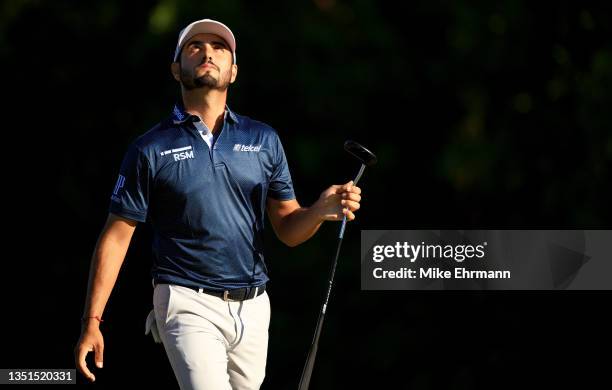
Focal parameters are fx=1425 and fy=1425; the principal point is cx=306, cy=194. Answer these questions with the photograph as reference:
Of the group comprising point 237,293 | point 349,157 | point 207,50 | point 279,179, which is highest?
point 349,157

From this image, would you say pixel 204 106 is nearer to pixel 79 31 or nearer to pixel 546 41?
pixel 546 41

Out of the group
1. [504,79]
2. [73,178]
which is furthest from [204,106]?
[73,178]

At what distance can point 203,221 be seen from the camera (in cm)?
564

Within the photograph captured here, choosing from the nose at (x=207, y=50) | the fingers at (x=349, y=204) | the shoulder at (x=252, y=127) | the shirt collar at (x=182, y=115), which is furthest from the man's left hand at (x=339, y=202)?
the nose at (x=207, y=50)

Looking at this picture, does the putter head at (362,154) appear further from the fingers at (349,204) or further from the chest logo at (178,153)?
the chest logo at (178,153)

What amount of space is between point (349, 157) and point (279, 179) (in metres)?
8.21

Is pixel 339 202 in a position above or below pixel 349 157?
below

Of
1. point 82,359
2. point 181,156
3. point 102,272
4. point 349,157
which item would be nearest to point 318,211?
point 181,156

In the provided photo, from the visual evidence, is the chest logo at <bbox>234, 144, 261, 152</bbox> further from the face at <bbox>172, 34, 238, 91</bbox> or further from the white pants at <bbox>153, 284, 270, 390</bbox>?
the white pants at <bbox>153, 284, 270, 390</bbox>

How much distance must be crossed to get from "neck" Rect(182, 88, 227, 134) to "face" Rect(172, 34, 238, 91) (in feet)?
0.09

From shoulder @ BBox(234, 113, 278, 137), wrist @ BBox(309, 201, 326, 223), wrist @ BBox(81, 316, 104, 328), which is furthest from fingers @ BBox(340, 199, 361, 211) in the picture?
wrist @ BBox(81, 316, 104, 328)

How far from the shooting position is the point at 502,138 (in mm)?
13328

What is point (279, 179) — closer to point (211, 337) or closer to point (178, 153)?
point (178, 153)

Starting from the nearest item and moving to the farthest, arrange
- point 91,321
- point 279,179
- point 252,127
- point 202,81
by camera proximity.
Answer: point 91,321 → point 202,81 → point 252,127 → point 279,179
